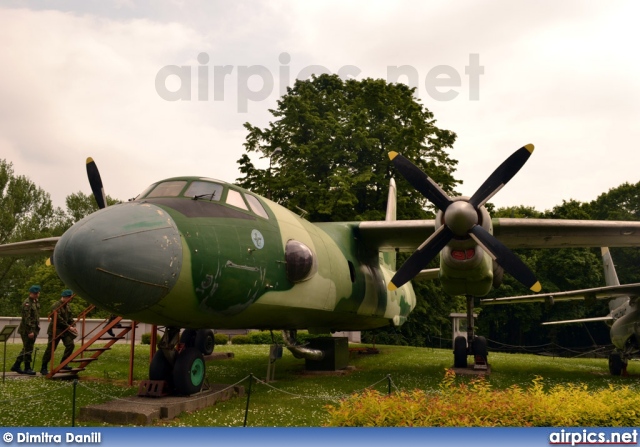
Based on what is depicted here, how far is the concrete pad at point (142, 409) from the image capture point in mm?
8219

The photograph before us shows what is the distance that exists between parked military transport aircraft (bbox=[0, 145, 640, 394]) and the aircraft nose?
0.05 feet

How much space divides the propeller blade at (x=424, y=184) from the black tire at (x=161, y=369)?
21.1 ft

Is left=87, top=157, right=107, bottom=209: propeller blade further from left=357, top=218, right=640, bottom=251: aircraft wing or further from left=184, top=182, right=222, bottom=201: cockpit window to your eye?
left=357, top=218, right=640, bottom=251: aircraft wing

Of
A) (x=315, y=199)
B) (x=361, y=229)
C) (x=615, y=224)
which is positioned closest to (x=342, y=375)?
(x=361, y=229)

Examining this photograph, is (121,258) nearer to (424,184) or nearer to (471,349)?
(424,184)

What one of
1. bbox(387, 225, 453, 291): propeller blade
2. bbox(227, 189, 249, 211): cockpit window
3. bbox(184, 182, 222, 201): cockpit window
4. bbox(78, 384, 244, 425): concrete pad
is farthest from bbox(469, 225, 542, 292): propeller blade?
bbox(78, 384, 244, 425): concrete pad

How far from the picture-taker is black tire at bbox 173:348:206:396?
31.2 feet

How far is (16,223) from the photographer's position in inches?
1811

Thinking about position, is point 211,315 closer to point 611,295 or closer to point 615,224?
point 615,224

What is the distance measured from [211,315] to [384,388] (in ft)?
16.9

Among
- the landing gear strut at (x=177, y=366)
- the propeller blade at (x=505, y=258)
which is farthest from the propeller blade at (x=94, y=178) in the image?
the propeller blade at (x=505, y=258)

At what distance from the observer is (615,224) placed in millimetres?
14219

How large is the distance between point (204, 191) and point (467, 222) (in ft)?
18.4

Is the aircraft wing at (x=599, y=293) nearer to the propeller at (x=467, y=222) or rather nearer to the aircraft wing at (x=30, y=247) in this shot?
the propeller at (x=467, y=222)
